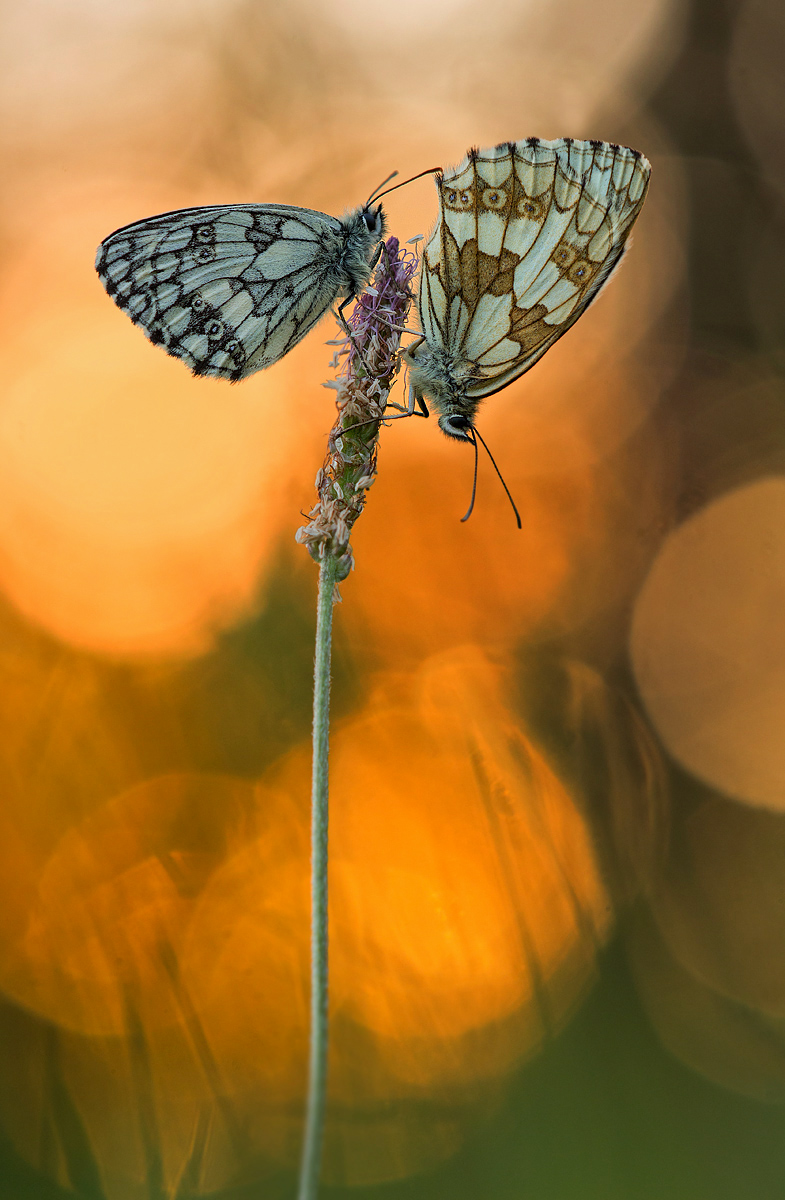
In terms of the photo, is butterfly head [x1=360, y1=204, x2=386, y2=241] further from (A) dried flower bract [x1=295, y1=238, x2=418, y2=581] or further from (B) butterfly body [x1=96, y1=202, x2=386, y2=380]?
(A) dried flower bract [x1=295, y1=238, x2=418, y2=581]

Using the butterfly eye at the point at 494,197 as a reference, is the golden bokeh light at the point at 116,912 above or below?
below

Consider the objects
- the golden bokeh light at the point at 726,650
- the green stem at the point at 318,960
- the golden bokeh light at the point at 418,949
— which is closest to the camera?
the green stem at the point at 318,960

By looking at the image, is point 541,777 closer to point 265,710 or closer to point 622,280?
point 265,710

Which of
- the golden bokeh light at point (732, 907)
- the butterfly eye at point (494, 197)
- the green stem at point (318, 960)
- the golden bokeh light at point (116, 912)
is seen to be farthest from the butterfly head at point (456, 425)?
the golden bokeh light at point (732, 907)

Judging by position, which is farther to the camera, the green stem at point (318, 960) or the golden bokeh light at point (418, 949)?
the golden bokeh light at point (418, 949)

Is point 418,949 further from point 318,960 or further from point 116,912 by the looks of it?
point 318,960

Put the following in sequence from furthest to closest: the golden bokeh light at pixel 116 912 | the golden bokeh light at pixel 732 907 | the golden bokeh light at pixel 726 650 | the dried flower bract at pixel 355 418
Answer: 1. the golden bokeh light at pixel 726 650
2. the golden bokeh light at pixel 732 907
3. the golden bokeh light at pixel 116 912
4. the dried flower bract at pixel 355 418

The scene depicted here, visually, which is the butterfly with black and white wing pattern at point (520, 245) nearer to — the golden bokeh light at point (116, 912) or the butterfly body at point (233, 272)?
the butterfly body at point (233, 272)

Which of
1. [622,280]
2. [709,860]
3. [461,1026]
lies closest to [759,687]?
[709,860]
